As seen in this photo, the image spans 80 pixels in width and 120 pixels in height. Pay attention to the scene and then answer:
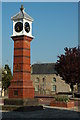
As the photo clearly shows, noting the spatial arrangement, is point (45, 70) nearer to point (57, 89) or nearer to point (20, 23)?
point (57, 89)

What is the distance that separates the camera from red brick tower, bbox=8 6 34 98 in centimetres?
2228

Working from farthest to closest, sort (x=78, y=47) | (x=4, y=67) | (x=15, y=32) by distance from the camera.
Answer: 1. (x=4, y=67)
2. (x=78, y=47)
3. (x=15, y=32)

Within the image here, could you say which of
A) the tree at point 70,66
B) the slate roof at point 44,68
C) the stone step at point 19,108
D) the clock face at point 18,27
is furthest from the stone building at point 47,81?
the stone step at point 19,108

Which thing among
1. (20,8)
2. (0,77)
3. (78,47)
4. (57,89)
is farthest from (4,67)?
(20,8)

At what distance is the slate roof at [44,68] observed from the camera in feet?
221

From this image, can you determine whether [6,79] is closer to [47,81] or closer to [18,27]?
[47,81]

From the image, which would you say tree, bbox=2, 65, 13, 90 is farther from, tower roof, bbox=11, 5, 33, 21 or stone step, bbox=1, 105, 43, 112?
stone step, bbox=1, 105, 43, 112

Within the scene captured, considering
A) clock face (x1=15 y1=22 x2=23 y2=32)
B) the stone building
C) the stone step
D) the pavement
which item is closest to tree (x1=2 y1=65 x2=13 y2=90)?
the stone building

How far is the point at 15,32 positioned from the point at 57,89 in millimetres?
43012

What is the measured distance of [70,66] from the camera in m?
41.8

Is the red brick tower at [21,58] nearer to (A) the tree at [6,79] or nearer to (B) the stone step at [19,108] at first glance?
(B) the stone step at [19,108]

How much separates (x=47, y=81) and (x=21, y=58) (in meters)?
44.0

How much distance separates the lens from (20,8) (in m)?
24.8

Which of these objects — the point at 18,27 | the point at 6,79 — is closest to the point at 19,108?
the point at 18,27
